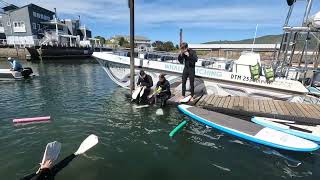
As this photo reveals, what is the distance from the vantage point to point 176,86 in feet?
44.2

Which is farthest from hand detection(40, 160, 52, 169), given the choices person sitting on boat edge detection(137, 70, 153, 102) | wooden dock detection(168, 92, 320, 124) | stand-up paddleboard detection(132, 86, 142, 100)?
person sitting on boat edge detection(137, 70, 153, 102)

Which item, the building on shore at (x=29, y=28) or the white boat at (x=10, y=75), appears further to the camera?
the building on shore at (x=29, y=28)

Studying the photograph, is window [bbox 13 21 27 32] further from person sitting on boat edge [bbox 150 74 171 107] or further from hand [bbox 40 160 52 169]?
hand [bbox 40 160 52 169]

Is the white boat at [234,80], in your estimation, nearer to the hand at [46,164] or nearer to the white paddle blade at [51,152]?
the white paddle blade at [51,152]

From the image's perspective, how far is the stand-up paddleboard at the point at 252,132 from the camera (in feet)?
22.6

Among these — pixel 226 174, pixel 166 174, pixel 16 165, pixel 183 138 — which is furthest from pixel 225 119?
pixel 16 165

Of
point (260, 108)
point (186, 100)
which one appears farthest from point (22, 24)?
point (260, 108)

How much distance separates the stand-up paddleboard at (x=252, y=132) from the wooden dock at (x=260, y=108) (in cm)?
67

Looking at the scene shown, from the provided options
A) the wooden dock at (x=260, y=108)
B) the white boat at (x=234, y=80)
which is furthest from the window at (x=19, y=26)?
the wooden dock at (x=260, y=108)

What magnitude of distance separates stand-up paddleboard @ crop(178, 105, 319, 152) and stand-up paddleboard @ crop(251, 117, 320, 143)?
573mm

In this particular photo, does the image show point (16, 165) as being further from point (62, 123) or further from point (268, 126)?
point (268, 126)

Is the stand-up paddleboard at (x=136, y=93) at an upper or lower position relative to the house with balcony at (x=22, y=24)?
lower

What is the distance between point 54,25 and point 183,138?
196ft

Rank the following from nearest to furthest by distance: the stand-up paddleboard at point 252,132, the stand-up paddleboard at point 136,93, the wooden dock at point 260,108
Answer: the stand-up paddleboard at point 252,132 → the wooden dock at point 260,108 → the stand-up paddleboard at point 136,93
